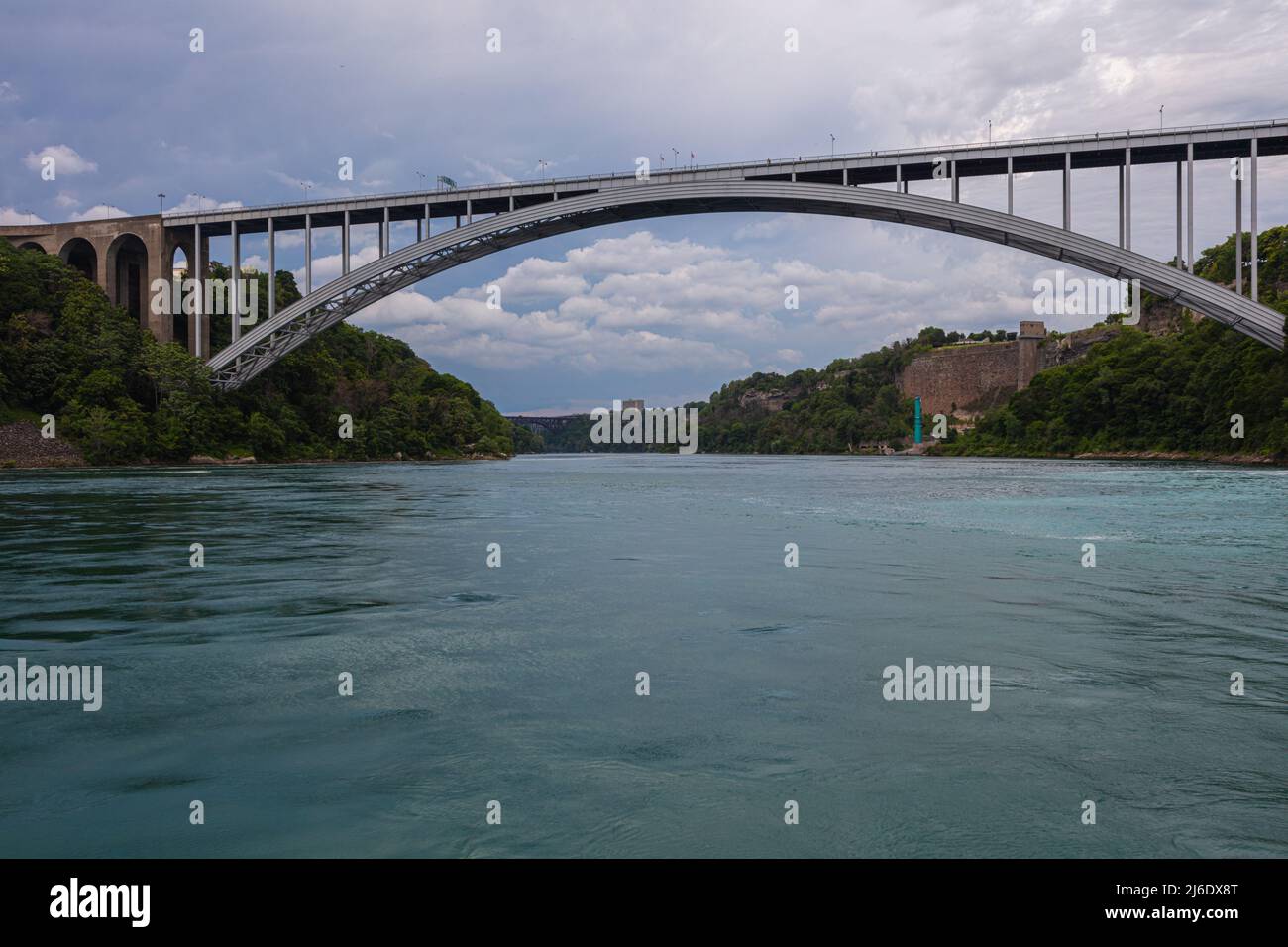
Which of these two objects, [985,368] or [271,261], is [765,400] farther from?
[271,261]

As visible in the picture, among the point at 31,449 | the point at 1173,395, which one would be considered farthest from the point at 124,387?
the point at 1173,395

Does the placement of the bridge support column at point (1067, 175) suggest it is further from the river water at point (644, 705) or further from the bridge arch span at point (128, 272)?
the bridge arch span at point (128, 272)

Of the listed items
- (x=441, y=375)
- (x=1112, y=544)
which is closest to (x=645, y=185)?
(x=1112, y=544)

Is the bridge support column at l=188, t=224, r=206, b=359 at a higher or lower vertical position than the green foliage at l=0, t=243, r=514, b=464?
higher

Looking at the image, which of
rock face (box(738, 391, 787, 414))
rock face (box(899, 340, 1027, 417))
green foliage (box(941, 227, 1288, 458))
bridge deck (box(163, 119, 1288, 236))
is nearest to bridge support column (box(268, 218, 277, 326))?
bridge deck (box(163, 119, 1288, 236))

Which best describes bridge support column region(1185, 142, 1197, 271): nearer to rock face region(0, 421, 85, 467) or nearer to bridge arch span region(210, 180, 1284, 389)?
bridge arch span region(210, 180, 1284, 389)
